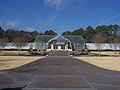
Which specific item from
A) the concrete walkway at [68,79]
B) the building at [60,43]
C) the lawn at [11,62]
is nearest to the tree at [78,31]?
the building at [60,43]

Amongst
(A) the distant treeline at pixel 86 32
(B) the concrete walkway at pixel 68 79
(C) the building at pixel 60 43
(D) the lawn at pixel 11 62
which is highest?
(A) the distant treeline at pixel 86 32

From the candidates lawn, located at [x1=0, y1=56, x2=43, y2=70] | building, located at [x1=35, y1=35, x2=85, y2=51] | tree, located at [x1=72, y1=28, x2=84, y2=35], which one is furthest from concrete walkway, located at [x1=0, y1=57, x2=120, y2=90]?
tree, located at [x1=72, y1=28, x2=84, y2=35]

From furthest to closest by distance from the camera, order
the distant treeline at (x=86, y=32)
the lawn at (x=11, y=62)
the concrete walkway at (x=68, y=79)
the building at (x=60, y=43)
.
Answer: the distant treeline at (x=86, y=32) < the building at (x=60, y=43) < the lawn at (x=11, y=62) < the concrete walkway at (x=68, y=79)

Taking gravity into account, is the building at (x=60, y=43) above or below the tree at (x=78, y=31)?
below

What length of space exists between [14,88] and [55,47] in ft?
272

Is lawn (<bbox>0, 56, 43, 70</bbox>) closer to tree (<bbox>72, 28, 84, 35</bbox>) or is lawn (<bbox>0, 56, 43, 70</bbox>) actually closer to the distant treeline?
the distant treeline

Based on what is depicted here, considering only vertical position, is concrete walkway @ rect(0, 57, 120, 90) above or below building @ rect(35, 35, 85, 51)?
below

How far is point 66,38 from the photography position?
313 ft

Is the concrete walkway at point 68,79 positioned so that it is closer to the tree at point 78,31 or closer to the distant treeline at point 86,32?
the distant treeline at point 86,32

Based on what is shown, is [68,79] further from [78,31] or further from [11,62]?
[78,31]

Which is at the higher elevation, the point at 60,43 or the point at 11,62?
the point at 60,43

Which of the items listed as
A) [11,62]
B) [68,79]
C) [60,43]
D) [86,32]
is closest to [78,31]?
[86,32]

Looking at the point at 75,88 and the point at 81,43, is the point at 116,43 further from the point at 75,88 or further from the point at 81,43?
the point at 75,88

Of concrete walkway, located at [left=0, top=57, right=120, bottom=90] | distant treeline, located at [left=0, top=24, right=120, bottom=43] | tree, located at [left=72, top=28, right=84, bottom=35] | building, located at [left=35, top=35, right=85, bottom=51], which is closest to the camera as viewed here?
concrete walkway, located at [left=0, top=57, right=120, bottom=90]
